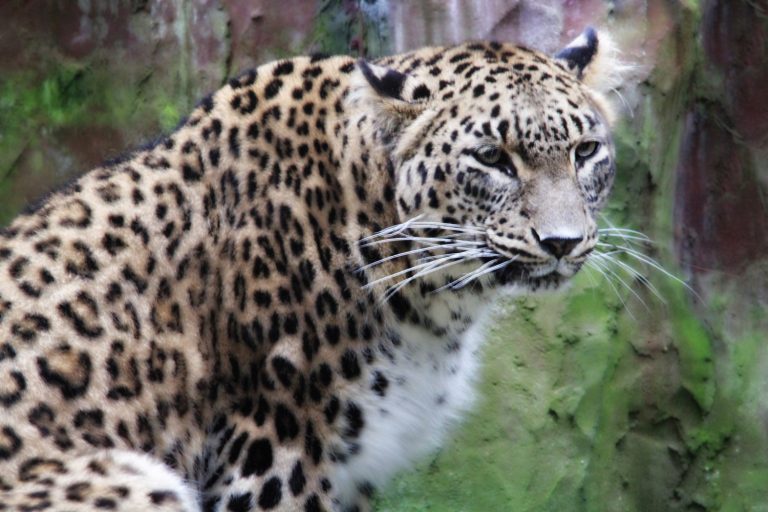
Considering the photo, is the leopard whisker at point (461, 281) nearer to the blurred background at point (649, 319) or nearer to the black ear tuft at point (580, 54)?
the black ear tuft at point (580, 54)

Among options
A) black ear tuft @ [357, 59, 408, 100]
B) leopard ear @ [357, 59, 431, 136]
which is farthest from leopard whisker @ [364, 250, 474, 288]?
black ear tuft @ [357, 59, 408, 100]

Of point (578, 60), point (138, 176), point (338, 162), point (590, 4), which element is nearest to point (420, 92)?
point (338, 162)

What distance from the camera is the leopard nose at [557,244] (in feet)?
17.5

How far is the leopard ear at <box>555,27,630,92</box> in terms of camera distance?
6000 millimetres

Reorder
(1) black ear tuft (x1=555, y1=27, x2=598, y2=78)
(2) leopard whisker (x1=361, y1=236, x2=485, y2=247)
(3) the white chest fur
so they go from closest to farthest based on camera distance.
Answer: (2) leopard whisker (x1=361, y1=236, x2=485, y2=247), (3) the white chest fur, (1) black ear tuft (x1=555, y1=27, x2=598, y2=78)

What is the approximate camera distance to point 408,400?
18.9 ft

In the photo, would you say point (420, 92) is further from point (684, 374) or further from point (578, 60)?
point (684, 374)

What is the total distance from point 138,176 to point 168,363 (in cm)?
91

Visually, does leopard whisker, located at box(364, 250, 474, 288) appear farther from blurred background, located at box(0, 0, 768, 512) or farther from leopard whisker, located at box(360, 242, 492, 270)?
blurred background, located at box(0, 0, 768, 512)

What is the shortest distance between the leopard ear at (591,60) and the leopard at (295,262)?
0.26 m

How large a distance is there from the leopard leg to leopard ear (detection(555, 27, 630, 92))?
2.73m

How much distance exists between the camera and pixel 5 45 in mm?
9828

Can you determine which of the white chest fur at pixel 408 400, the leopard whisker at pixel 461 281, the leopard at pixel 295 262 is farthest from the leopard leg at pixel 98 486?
the leopard whisker at pixel 461 281

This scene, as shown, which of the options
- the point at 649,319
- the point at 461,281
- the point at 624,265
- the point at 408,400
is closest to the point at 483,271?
the point at 461,281
